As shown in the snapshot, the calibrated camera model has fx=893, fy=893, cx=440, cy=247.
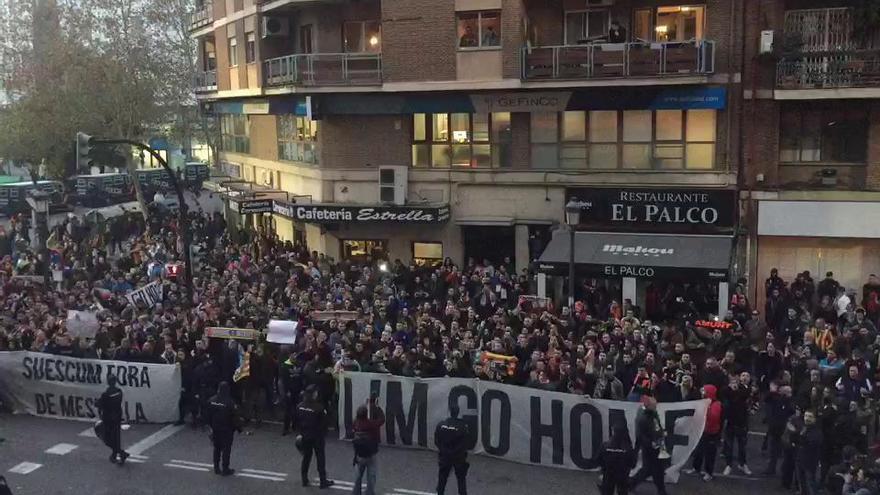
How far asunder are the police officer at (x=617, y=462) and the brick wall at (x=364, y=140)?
1568cm

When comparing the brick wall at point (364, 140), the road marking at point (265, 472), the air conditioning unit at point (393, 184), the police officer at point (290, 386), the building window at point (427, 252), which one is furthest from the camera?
the building window at point (427, 252)

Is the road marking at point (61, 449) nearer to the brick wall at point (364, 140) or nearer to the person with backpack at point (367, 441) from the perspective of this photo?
the person with backpack at point (367, 441)

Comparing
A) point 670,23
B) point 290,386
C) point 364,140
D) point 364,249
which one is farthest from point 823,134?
point 290,386

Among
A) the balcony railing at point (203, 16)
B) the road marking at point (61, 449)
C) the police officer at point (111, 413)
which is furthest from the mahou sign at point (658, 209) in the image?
the balcony railing at point (203, 16)

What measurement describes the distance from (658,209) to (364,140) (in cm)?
889

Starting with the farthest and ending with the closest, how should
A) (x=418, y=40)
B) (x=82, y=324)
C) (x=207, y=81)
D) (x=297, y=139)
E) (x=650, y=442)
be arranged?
(x=207, y=81) → (x=297, y=139) → (x=418, y=40) → (x=82, y=324) → (x=650, y=442)

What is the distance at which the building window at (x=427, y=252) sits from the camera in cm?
2620

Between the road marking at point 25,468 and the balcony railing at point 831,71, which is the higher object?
the balcony railing at point 831,71

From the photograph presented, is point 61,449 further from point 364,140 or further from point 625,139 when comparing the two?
point 625,139

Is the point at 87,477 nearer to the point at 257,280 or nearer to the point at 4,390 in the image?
the point at 4,390

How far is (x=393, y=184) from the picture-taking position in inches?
1021

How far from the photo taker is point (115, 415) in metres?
13.9

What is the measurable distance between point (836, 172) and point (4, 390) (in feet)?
63.4

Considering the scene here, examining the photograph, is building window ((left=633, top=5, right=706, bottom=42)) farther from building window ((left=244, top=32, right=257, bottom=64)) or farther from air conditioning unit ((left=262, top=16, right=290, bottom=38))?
building window ((left=244, top=32, right=257, bottom=64))
